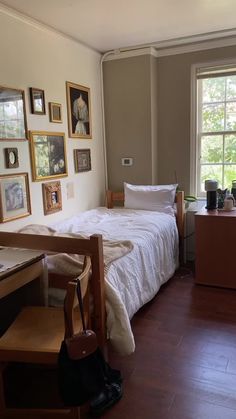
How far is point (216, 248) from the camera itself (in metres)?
3.04

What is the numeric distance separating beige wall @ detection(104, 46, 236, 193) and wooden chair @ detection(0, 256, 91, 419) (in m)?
2.32

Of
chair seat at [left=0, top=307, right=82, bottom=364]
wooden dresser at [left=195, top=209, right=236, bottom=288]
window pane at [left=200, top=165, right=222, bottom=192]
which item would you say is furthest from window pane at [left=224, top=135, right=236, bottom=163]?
chair seat at [left=0, top=307, right=82, bottom=364]

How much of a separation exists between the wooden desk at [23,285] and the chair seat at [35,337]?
14 centimetres

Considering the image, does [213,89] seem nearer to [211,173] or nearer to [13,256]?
[211,173]

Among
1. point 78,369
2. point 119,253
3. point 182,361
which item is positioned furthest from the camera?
point 119,253

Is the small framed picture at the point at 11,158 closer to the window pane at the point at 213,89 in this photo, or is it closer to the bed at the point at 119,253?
the bed at the point at 119,253

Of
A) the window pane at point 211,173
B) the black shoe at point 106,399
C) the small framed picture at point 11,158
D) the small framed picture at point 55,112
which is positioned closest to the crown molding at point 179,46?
the small framed picture at point 55,112

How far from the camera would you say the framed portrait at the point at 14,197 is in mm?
2594

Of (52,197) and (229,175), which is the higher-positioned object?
(229,175)

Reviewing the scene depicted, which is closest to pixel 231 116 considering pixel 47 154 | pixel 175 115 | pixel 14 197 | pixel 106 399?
pixel 175 115

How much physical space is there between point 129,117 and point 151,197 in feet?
3.18

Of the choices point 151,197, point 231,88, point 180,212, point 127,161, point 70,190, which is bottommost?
point 180,212

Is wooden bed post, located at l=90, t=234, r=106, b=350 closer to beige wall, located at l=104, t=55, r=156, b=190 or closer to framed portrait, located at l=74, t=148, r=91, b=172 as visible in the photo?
framed portrait, located at l=74, t=148, r=91, b=172

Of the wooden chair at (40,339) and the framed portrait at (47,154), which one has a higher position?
the framed portrait at (47,154)
